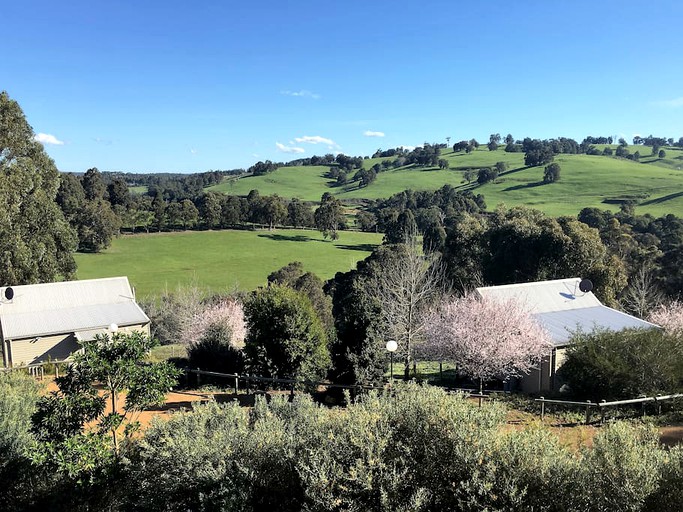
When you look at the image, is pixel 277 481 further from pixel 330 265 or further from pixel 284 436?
pixel 330 265

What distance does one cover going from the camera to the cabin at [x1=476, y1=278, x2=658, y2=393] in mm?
18625

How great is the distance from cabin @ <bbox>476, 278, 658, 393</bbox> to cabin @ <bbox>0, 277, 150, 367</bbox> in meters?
16.7

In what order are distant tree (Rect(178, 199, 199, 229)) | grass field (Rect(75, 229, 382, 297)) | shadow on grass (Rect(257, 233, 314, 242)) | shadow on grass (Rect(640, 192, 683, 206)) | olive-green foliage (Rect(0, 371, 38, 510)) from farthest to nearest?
distant tree (Rect(178, 199, 199, 229)) → shadow on grass (Rect(257, 233, 314, 242)) → shadow on grass (Rect(640, 192, 683, 206)) → grass field (Rect(75, 229, 382, 297)) → olive-green foliage (Rect(0, 371, 38, 510))

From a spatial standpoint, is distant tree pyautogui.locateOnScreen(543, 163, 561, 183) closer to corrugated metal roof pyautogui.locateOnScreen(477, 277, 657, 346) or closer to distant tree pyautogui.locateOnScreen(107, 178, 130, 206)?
distant tree pyautogui.locateOnScreen(107, 178, 130, 206)

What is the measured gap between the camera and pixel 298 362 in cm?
1523

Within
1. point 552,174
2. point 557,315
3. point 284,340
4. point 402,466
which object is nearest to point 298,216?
point 552,174

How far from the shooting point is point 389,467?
217 inches

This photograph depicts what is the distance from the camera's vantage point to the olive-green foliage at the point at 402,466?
16.9 ft

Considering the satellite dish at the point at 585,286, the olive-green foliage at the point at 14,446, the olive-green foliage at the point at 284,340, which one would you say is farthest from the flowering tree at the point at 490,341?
the olive-green foliage at the point at 14,446

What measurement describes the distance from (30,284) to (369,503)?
84.8ft

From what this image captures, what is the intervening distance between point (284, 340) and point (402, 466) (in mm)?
9825

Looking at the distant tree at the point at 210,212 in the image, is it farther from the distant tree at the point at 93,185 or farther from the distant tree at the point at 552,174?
the distant tree at the point at 552,174

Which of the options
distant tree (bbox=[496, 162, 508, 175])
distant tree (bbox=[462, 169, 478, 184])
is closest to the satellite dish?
distant tree (bbox=[462, 169, 478, 184])

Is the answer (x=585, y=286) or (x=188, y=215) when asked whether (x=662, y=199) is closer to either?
(x=585, y=286)
